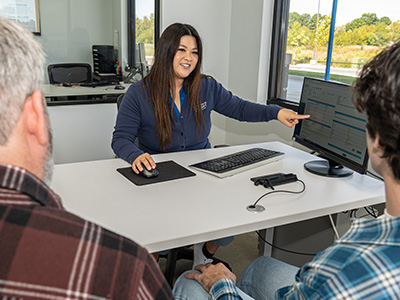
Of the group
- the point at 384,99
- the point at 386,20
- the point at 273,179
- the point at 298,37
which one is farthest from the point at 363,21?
the point at 384,99

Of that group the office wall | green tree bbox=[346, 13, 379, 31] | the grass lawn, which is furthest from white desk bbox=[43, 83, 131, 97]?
green tree bbox=[346, 13, 379, 31]

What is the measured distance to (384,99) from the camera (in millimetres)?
720

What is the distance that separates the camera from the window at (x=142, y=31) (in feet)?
11.4

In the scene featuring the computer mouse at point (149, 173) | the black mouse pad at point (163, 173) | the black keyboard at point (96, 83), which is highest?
the black keyboard at point (96, 83)

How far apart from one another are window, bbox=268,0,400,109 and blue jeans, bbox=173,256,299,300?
4.10 feet

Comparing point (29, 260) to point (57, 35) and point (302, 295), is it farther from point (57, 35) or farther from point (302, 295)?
point (57, 35)

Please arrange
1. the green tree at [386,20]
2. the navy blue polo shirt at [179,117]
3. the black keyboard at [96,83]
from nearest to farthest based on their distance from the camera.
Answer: the navy blue polo shirt at [179,117], the green tree at [386,20], the black keyboard at [96,83]

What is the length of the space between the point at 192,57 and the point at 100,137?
1548mm

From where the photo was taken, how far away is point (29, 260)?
0.52m

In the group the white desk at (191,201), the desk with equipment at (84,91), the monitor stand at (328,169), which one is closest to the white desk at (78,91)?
the desk with equipment at (84,91)

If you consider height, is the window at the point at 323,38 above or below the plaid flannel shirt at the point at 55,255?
above

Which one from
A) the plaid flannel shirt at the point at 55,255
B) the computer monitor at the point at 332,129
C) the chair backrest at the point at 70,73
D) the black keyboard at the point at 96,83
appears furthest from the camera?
the black keyboard at the point at 96,83

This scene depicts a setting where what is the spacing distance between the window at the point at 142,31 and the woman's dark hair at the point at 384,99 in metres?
2.93

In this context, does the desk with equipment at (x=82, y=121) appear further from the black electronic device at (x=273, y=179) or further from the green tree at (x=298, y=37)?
the black electronic device at (x=273, y=179)
